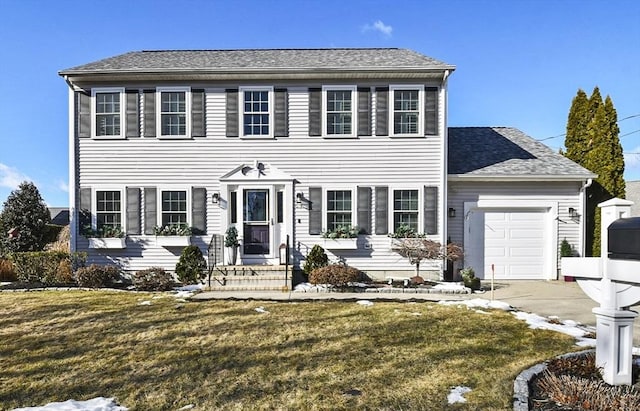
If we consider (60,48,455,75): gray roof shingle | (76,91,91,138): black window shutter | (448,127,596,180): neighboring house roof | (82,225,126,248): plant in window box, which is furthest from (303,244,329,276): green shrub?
(76,91,91,138): black window shutter

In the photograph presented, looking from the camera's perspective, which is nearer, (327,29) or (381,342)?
(381,342)

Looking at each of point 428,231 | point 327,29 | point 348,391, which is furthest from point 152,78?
point 348,391

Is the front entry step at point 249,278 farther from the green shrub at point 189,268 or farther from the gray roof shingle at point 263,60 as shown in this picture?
the gray roof shingle at point 263,60

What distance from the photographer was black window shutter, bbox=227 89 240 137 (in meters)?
10.4

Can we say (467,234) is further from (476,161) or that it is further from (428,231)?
(476,161)

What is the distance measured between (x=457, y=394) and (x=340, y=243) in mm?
6466

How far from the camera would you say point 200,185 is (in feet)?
34.2

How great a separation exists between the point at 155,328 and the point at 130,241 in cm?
526

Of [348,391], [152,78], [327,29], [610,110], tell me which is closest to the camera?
[348,391]

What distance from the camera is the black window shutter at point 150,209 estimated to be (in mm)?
10398

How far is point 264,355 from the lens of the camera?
490 centimetres

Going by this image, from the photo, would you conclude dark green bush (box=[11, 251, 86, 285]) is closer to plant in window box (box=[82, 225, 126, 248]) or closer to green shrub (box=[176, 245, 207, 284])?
plant in window box (box=[82, 225, 126, 248])

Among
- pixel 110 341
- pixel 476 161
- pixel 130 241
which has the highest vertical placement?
pixel 476 161

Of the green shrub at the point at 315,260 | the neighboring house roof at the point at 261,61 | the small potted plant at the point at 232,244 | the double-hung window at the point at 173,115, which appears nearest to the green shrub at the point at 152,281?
the small potted plant at the point at 232,244
